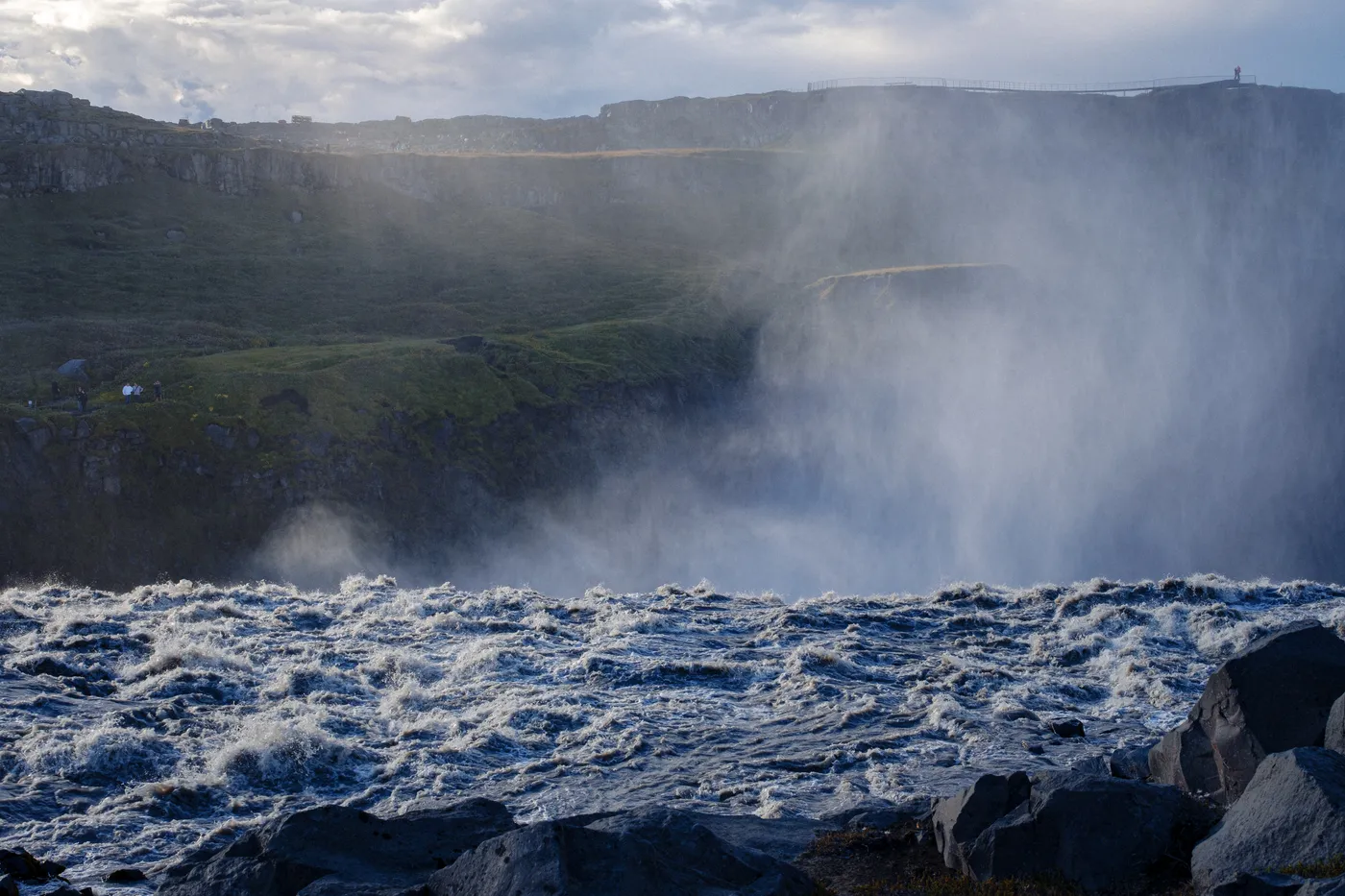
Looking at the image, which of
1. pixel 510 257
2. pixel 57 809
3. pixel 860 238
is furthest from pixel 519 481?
pixel 860 238

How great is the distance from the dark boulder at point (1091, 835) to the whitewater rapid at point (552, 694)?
7207mm

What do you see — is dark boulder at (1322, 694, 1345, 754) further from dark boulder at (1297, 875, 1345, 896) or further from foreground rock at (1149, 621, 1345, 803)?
dark boulder at (1297, 875, 1345, 896)

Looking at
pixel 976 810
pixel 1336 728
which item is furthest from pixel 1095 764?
pixel 976 810

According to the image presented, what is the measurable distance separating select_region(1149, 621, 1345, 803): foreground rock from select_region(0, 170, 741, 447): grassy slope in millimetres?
55156

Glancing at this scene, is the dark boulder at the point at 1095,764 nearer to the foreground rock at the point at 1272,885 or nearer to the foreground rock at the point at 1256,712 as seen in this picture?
the foreground rock at the point at 1256,712

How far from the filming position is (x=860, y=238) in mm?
147125

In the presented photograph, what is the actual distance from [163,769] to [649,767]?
12.6 metres

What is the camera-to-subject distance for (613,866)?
19.4 metres

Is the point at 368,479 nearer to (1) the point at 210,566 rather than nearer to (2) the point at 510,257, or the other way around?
(1) the point at 210,566

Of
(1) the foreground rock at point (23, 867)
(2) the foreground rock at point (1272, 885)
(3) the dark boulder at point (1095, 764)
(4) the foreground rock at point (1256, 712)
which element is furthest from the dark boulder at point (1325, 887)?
(1) the foreground rock at point (23, 867)

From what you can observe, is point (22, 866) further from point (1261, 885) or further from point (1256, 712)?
point (1256, 712)

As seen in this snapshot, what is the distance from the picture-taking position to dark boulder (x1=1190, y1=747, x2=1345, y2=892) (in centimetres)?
1959

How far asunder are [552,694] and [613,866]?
20.2 metres

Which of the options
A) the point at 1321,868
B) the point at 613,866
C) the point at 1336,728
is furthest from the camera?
the point at 1336,728
